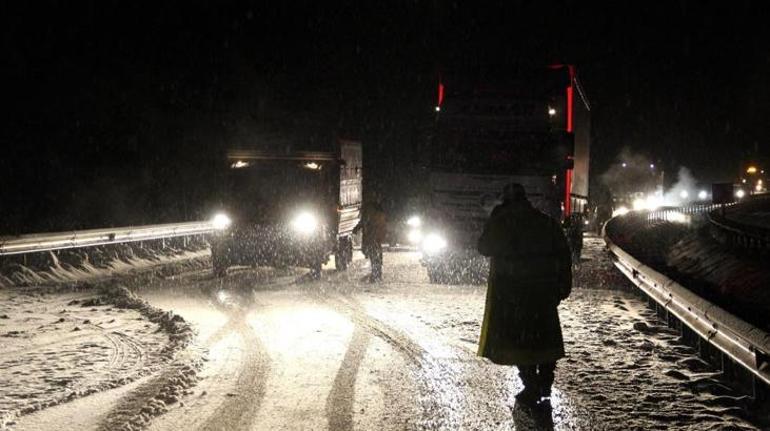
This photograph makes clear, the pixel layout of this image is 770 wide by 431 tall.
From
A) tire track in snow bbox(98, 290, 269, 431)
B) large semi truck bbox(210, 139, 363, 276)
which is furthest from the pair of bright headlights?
tire track in snow bbox(98, 290, 269, 431)

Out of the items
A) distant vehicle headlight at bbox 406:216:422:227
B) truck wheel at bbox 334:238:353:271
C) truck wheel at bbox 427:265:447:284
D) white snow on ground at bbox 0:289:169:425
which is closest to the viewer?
white snow on ground at bbox 0:289:169:425

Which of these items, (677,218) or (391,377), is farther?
(677,218)

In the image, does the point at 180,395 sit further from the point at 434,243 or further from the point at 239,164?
the point at 239,164

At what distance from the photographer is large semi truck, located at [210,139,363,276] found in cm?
1570

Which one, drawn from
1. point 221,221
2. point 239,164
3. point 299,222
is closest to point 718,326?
point 299,222

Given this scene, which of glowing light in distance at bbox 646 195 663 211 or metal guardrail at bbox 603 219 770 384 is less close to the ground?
glowing light in distance at bbox 646 195 663 211

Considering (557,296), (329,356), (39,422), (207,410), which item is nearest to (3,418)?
(39,422)

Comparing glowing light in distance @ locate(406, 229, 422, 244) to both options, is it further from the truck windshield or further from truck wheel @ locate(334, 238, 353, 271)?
the truck windshield

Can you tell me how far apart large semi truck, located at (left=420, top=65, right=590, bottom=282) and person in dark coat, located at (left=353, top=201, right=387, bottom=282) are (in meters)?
1.01

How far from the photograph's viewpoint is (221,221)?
15.9m

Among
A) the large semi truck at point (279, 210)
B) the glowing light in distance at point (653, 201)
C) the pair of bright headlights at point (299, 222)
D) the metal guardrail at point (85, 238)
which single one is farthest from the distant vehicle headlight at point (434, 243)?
the glowing light in distance at point (653, 201)

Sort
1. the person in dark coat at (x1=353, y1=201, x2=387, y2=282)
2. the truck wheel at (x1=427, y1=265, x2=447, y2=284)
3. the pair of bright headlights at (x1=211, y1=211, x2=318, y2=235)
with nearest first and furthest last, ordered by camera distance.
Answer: the truck wheel at (x1=427, y1=265, x2=447, y2=284)
the person in dark coat at (x1=353, y1=201, x2=387, y2=282)
the pair of bright headlights at (x1=211, y1=211, x2=318, y2=235)

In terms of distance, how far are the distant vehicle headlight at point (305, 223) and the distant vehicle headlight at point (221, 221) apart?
1.40m

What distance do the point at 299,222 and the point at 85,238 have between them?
14.8 feet
